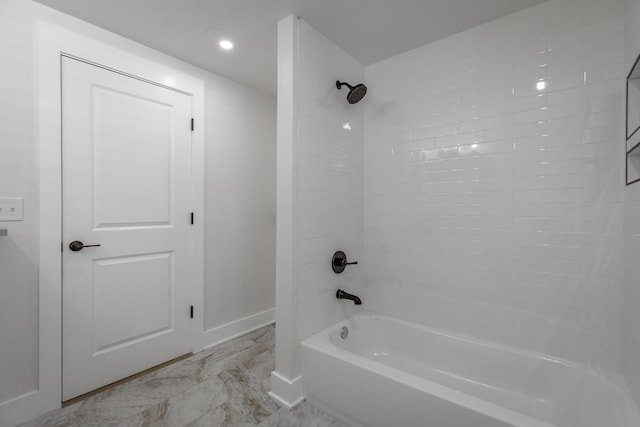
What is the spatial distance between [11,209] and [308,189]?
1638 millimetres

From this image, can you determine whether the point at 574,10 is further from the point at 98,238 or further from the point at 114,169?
Answer: the point at 98,238

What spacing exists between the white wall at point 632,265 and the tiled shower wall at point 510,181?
0.08m

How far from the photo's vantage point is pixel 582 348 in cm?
154

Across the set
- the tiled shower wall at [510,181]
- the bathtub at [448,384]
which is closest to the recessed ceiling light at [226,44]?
the tiled shower wall at [510,181]

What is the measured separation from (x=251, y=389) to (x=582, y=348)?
1972 mm

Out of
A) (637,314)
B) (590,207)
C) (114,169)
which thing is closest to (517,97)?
(590,207)

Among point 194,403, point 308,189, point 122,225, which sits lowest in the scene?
point 194,403

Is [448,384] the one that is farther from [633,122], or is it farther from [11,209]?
[11,209]

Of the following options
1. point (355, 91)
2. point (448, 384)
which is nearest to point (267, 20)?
point (355, 91)

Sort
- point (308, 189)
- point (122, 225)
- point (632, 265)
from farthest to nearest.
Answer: point (122, 225), point (308, 189), point (632, 265)

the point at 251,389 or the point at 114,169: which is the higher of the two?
the point at 114,169

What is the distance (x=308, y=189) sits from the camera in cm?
186

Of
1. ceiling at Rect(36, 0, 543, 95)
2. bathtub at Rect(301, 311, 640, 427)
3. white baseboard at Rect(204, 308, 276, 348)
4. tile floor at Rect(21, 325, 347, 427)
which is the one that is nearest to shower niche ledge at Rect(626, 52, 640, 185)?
ceiling at Rect(36, 0, 543, 95)

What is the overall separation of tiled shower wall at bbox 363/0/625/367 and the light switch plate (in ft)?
7.40
